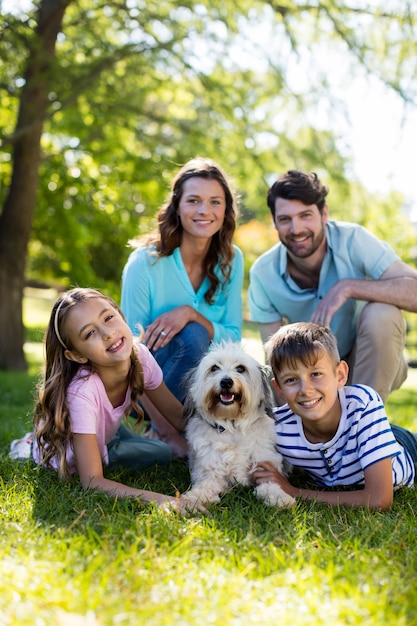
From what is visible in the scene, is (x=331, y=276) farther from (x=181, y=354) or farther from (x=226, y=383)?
(x=226, y=383)

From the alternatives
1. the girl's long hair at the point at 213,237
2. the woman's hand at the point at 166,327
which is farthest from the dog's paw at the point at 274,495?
the girl's long hair at the point at 213,237

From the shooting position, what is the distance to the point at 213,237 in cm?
441

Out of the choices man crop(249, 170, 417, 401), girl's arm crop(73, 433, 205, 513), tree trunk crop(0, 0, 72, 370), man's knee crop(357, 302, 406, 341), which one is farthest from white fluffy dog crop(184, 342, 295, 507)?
tree trunk crop(0, 0, 72, 370)

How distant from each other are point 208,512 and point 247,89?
6.33 metres

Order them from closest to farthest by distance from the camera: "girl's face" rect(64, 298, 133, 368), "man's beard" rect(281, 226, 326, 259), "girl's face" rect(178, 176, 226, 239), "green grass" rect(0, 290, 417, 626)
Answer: "green grass" rect(0, 290, 417, 626) → "girl's face" rect(64, 298, 133, 368) → "girl's face" rect(178, 176, 226, 239) → "man's beard" rect(281, 226, 326, 259)

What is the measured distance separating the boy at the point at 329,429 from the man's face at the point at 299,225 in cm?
119

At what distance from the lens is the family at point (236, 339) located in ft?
10.1

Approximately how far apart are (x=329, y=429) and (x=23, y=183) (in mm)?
6442

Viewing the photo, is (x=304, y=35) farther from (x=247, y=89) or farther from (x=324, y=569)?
(x=324, y=569)

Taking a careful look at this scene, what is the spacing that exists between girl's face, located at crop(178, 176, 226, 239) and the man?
0.40 metres

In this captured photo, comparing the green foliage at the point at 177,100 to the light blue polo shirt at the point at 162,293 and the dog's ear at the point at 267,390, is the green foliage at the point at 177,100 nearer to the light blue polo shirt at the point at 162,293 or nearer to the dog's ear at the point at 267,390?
the light blue polo shirt at the point at 162,293

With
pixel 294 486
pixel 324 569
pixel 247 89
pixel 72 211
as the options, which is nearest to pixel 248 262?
pixel 72 211

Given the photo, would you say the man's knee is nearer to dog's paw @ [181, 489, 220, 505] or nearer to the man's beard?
the man's beard

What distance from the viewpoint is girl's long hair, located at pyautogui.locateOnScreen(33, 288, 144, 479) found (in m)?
3.20
